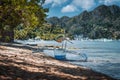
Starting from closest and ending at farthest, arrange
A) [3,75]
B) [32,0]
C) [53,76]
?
1. [3,75]
2. [53,76]
3. [32,0]

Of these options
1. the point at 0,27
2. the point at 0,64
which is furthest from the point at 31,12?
the point at 0,64

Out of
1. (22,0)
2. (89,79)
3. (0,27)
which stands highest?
(22,0)

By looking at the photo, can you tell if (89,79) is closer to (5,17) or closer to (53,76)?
(53,76)

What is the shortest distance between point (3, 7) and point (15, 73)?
348cm

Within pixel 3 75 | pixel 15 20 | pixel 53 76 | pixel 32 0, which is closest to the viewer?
pixel 3 75

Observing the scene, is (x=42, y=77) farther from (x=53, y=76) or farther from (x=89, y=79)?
(x=89, y=79)

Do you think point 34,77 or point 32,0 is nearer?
point 34,77

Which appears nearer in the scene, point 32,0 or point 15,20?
point 15,20

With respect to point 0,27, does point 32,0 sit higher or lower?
higher

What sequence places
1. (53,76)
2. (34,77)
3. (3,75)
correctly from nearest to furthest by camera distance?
(3,75), (34,77), (53,76)

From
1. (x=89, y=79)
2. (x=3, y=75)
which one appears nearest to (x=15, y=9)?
(x=3, y=75)

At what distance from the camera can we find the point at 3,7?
615 inches

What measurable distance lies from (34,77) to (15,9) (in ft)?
13.2

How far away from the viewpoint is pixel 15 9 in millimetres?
16516
